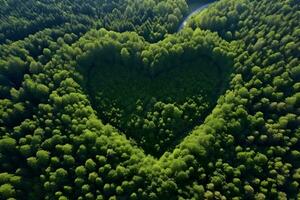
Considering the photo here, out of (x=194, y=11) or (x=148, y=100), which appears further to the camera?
(x=194, y=11)

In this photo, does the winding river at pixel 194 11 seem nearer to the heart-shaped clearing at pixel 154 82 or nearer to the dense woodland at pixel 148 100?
the dense woodland at pixel 148 100

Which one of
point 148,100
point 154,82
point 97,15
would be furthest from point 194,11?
point 148,100

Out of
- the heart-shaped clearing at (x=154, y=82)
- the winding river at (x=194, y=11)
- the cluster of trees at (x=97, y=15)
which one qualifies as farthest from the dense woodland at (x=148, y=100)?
the winding river at (x=194, y=11)

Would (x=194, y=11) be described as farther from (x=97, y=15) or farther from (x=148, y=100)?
(x=148, y=100)

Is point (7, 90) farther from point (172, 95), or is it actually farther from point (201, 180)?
point (201, 180)

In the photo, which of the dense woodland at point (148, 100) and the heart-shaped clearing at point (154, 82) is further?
the heart-shaped clearing at point (154, 82)

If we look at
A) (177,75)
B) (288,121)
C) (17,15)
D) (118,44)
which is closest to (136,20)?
(118,44)
